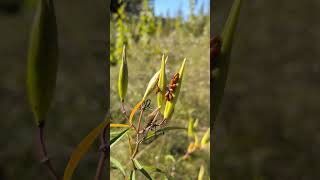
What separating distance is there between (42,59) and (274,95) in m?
0.40

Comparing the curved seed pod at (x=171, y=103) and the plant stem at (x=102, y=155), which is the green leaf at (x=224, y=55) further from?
the plant stem at (x=102, y=155)

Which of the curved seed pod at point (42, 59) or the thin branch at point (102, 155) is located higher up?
the curved seed pod at point (42, 59)

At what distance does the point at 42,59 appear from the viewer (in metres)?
0.41

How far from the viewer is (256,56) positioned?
67 cm

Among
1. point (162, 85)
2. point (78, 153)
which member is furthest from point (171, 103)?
point (78, 153)

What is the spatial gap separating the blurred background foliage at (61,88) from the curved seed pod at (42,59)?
5cm

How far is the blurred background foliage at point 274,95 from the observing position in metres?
0.65

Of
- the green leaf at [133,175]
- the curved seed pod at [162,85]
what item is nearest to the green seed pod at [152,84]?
the curved seed pod at [162,85]

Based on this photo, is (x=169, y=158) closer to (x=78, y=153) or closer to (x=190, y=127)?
(x=190, y=127)

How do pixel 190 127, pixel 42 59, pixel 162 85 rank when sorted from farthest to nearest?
1. pixel 190 127
2. pixel 162 85
3. pixel 42 59

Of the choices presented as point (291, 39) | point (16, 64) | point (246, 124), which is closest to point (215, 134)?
point (246, 124)

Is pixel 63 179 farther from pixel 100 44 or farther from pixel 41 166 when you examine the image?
pixel 100 44

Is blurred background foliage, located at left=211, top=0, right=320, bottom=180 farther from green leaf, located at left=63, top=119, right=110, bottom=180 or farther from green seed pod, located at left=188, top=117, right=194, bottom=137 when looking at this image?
green leaf, located at left=63, top=119, right=110, bottom=180

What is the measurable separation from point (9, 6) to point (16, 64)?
7 cm
